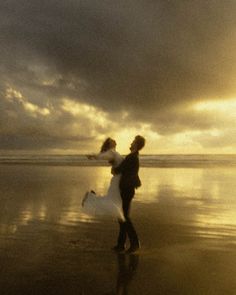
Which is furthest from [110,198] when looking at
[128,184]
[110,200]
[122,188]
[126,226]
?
[126,226]

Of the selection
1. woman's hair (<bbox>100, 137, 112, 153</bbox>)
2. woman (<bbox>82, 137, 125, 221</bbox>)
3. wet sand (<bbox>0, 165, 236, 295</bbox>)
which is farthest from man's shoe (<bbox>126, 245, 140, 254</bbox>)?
woman's hair (<bbox>100, 137, 112, 153</bbox>)

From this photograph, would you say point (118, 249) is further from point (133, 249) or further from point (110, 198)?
point (110, 198)

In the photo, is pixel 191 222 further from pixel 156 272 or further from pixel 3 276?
pixel 3 276

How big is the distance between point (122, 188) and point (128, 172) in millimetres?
357

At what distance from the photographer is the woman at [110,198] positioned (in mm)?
8938

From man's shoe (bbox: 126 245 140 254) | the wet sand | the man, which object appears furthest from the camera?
the man

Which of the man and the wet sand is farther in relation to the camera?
the man

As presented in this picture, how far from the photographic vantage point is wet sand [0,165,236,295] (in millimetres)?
6469

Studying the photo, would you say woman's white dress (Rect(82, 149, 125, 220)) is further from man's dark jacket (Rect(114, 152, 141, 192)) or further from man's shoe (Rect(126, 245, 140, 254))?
man's shoe (Rect(126, 245, 140, 254))

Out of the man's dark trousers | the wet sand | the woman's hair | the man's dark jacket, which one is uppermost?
the woman's hair

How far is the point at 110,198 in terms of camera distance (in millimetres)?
9117

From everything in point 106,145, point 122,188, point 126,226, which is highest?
point 106,145

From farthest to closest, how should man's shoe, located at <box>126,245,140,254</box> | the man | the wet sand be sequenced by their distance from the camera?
the man, man's shoe, located at <box>126,245,140,254</box>, the wet sand

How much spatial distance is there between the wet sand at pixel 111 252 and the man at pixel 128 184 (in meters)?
0.34
